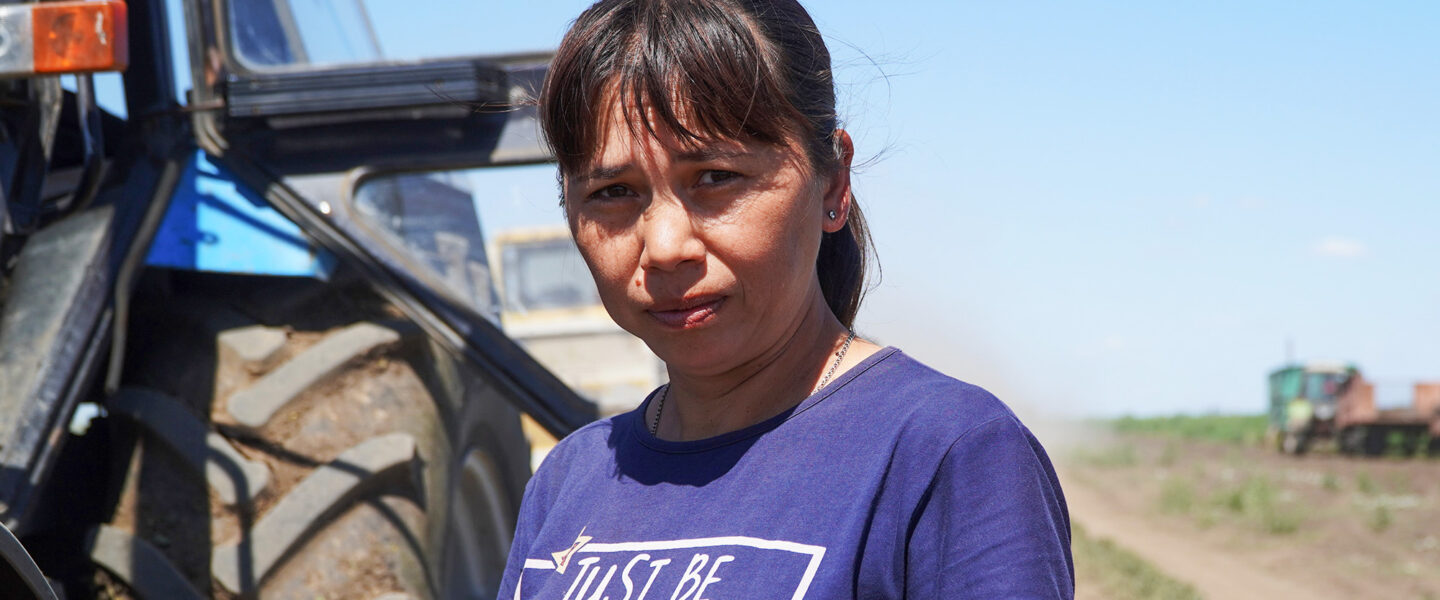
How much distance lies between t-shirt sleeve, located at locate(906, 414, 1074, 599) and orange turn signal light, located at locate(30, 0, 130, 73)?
4.98ft

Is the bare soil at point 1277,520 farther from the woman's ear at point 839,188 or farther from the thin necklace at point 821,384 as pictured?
the woman's ear at point 839,188

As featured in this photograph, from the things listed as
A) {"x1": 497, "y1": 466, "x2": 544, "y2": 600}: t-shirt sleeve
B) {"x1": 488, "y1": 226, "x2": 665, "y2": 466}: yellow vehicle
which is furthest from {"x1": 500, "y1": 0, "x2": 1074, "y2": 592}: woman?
{"x1": 488, "y1": 226, "x2": 665, "y2": 466}: yellow vehicle

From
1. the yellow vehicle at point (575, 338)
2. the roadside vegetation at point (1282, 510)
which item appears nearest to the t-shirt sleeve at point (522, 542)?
the yellow vehicle at point (575, 338)

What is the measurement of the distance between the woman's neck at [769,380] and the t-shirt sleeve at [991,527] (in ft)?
0.80

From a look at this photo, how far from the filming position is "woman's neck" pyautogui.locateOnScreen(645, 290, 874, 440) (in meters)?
1.35

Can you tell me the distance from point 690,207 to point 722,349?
154 millimetres

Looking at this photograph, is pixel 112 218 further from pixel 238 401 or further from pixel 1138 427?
pixel 1138 427

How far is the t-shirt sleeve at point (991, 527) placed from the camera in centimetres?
107

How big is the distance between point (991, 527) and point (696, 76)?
497mm

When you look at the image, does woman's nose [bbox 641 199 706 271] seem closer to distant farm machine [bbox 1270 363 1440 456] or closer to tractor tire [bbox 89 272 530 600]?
tractor tire [bbox 89 272 530 600]

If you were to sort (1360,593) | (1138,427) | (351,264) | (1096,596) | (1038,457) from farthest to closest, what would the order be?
(1138,427), (1360,593), (1096,596), (351,264), (1038,457)

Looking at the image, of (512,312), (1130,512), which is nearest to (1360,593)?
(1130,512)

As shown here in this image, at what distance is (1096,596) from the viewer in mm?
9773

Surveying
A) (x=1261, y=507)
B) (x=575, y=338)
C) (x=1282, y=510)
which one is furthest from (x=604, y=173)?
(x=1261, y=507)
